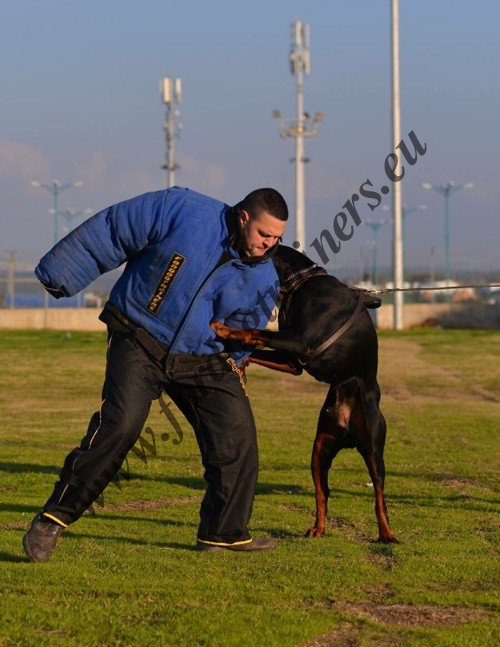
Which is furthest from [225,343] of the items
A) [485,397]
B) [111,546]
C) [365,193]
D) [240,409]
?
[485,397]

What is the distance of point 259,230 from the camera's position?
638 cm

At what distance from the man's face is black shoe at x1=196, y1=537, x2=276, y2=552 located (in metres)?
1.62

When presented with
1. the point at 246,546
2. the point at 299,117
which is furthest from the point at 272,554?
the point at 299,117

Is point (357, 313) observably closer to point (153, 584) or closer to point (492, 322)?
point (153, 584)

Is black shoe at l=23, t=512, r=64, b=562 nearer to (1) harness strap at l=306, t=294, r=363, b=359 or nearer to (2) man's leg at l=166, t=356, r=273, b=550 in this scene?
(2) man's leg at l=166, t=356, r=273, b=550

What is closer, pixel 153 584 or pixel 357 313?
pixel 153 584

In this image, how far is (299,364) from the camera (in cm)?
755

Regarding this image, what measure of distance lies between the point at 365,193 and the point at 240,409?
546 cm

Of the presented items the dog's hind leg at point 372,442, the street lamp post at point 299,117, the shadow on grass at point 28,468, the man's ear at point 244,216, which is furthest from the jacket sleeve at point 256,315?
the street lamp post at point 299,117

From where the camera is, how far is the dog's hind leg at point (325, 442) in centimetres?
768

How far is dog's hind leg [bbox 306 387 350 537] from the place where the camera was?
7.68 meters

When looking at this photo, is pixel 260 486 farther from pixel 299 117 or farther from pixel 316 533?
pixel 299 117

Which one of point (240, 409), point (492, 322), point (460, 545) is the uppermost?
point (240, 409)

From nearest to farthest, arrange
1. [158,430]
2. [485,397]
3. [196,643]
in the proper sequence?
[196,643]
[158,430]
[485,397]
